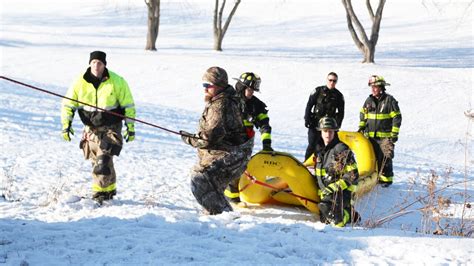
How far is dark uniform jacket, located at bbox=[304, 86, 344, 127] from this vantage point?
33.3 ft

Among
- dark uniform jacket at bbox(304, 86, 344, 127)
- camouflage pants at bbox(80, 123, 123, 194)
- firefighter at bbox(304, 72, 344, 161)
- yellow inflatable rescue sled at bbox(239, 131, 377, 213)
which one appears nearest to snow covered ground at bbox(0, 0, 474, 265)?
yellow inflatable rescue sled at bbox(239, 131, 377, 213)

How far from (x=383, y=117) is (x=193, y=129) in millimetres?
4999

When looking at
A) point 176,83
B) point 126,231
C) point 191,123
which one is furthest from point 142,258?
point 176,83

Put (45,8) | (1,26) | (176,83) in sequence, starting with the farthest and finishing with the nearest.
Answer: (45,8) → (1,26) → (176,83)

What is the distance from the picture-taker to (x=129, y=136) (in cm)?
771

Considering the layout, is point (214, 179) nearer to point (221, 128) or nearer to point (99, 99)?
point (221, 128)

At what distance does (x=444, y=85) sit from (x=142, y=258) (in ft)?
56.0

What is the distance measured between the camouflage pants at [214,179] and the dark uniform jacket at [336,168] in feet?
3.61

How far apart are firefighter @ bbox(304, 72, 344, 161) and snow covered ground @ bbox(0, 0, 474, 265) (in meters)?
1.36

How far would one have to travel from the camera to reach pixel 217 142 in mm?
6617

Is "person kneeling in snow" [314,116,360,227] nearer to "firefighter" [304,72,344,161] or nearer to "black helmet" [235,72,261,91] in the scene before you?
"black helmet" [235,72,261,91]

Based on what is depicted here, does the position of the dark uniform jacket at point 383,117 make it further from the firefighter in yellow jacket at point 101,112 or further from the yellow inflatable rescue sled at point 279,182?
the firefighter in yellow jacket at point 101,112

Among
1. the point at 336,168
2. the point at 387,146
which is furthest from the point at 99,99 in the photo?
the point at 387,146

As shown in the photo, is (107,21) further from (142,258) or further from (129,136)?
(142,258)
